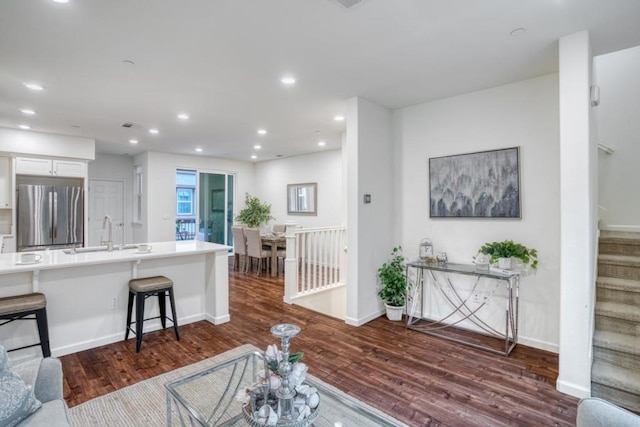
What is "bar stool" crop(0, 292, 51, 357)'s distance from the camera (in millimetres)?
2443

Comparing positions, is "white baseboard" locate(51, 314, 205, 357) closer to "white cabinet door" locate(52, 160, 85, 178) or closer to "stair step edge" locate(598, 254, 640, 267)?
"white cabinet door" locate(52, 160, 85, 178)

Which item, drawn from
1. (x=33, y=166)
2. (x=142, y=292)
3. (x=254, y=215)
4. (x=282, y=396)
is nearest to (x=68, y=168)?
(x=33, y=166)

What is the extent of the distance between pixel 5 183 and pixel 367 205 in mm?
5969

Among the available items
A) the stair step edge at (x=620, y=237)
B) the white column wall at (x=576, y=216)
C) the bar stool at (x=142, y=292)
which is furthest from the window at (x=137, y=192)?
the stair step edge at (x=620, y=237)

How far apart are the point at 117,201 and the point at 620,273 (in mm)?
9322

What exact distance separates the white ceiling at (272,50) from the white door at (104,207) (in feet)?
11.6

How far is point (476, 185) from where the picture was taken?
356 centimetres

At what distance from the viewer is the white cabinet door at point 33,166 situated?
5.34 metres

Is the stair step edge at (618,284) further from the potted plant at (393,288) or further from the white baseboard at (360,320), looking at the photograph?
the white baseboard at (360,320)

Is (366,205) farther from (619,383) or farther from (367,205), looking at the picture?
(619,383)

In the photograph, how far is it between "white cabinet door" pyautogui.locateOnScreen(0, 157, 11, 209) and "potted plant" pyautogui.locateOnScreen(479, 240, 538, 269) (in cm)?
714

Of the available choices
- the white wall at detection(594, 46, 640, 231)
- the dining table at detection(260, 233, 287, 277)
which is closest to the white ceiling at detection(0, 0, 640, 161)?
the white wall at detection(594, 46, 640, 231)

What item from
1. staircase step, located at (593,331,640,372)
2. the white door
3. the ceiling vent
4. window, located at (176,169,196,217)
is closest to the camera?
the ceiling vent

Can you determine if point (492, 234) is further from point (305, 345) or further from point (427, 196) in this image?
point (305, 345)
